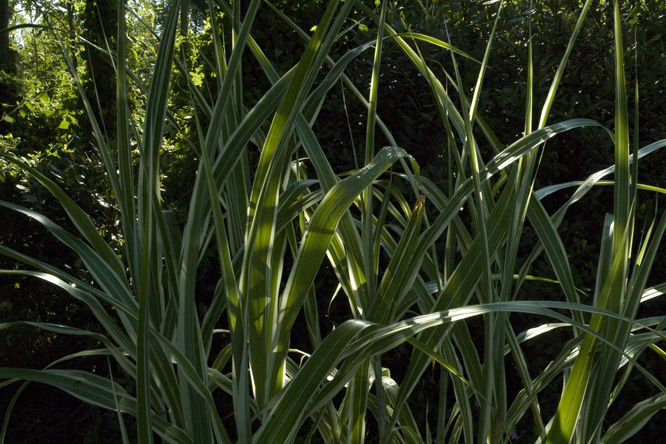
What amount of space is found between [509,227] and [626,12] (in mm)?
1591

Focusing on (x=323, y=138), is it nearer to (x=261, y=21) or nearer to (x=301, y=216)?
(x=261, y=21)

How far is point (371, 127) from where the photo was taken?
836 mm

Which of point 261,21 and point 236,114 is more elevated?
point 261,21

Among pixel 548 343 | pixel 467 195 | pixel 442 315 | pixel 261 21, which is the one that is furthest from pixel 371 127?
pixel 261 21

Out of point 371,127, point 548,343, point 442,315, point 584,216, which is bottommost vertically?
point 548,343

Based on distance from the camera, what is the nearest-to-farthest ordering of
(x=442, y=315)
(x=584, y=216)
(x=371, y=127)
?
1. (x=442, y=315)
2. (x=371, y=127)
3. (x=584, y=216)

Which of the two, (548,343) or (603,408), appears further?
(548,343)

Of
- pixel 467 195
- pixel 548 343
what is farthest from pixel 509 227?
pixel 548 343

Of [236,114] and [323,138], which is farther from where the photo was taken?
[323,138]

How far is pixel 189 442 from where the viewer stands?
67 centimetres

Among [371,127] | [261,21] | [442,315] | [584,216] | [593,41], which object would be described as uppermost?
[261,21]

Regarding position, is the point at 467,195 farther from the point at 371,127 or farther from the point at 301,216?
the point at 301,216

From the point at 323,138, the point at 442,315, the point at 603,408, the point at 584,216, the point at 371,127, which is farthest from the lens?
the point at 323,138

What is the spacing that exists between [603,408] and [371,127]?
0.46m
